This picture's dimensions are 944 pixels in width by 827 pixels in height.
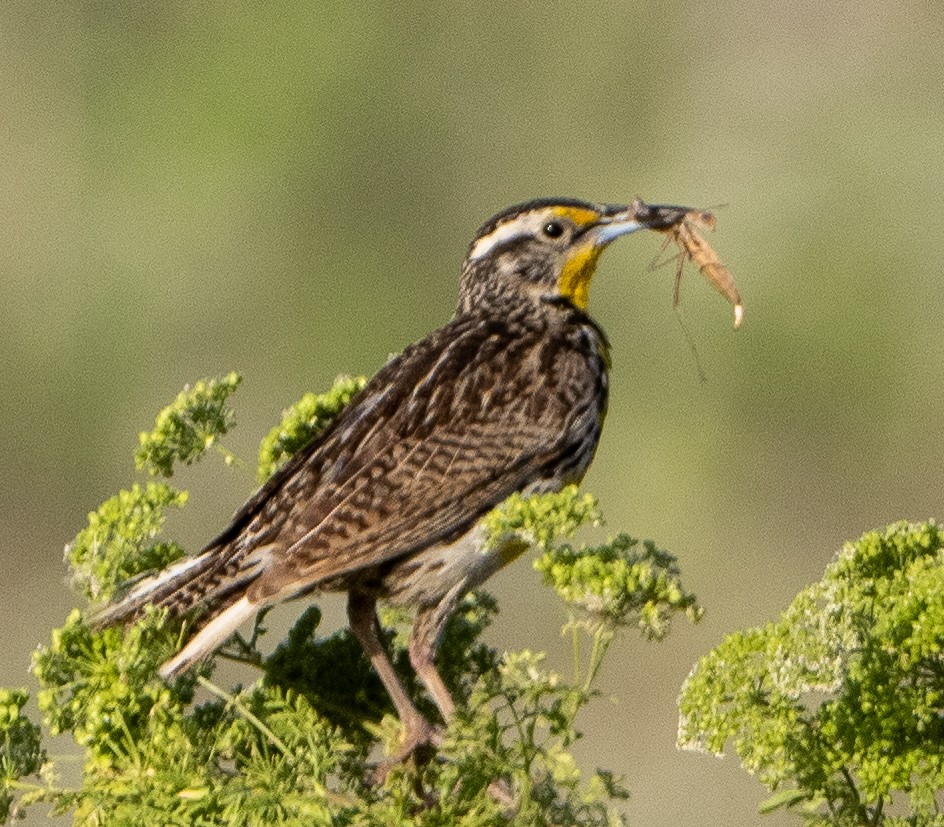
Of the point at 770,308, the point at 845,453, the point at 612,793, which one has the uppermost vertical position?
the point at 770,308

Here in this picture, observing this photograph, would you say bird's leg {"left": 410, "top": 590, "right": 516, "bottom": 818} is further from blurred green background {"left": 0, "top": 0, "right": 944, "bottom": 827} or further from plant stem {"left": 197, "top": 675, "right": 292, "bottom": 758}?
blurred green background {"left": 0, "top": 0, "right": 944, "bottom": 827}

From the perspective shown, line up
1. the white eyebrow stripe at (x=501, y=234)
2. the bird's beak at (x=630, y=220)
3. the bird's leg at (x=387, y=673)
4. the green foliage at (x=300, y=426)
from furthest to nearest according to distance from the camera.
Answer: the white eyebrow stripe at (x=501, y=234)
the bird's beak at (x=630, y=220)
the green foliage at (x=300, y=426)
the bird's leg at (x=387, y=673)

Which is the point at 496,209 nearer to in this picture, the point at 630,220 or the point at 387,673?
the point at 630,220

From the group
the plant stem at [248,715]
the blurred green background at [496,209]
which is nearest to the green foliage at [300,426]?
the plant stem at [248,715]

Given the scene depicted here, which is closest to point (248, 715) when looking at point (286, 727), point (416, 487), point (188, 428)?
point (286, 727)

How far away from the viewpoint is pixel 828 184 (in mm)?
11156

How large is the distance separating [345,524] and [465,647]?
37 cm

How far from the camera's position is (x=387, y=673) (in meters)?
3.98

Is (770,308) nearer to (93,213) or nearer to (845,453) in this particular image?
(845,453)

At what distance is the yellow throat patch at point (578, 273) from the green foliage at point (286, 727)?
63.8 inches

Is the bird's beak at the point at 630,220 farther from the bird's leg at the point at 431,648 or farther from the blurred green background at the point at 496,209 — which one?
the blurred green background at the point at 496,209

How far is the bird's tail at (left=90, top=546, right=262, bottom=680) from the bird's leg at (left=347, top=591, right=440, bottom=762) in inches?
9.4

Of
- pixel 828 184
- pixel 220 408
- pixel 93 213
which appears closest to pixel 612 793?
pixel 220 408

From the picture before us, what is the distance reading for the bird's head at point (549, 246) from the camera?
5160 millimetres
